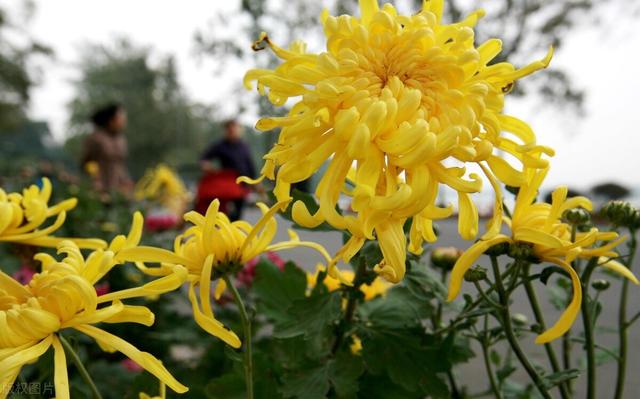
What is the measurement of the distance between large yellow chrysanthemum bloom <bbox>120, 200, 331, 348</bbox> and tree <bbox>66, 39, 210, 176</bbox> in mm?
22748

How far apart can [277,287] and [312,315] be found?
0.15m

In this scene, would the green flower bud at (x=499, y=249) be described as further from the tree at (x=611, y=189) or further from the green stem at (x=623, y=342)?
the tree at (x=611, y=189)

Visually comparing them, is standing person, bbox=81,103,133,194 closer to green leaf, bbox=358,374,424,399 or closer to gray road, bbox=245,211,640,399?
gray road, bbox=245,211,640,399

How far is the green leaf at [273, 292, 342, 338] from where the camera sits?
51 centimetres

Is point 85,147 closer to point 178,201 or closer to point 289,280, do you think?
point 178,201

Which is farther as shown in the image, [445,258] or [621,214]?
[445,258]

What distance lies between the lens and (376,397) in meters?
0.58

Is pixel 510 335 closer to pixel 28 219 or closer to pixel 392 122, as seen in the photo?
pixel 392 122

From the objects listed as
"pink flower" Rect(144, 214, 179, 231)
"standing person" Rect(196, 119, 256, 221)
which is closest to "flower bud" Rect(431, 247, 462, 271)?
"pink flower" Rect(144, 214, 179, 231)

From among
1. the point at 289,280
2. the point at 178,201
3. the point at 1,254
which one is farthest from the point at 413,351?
the point at 178,201

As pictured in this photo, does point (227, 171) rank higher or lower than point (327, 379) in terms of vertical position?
higher

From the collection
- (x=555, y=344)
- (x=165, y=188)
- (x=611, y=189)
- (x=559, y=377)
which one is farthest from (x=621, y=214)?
(x=611, y=189)

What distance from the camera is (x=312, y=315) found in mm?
528

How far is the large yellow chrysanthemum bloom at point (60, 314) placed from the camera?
13.5 inches
